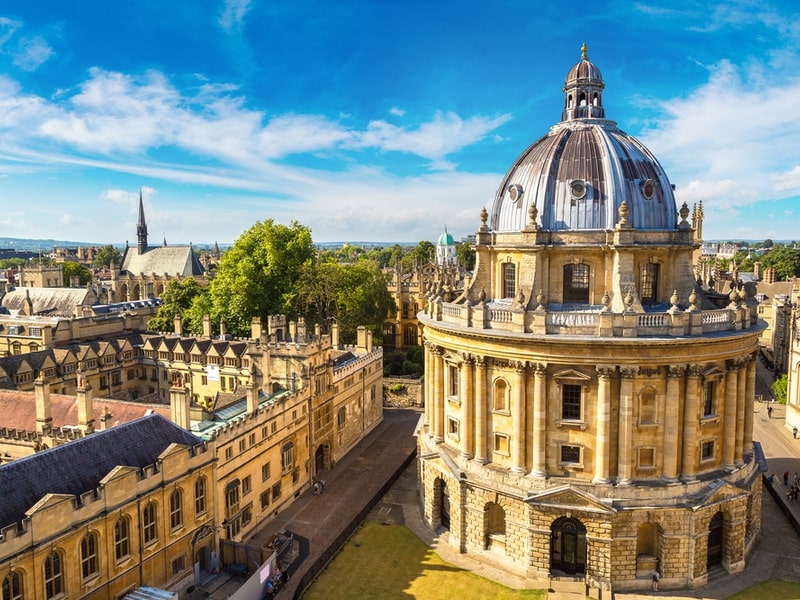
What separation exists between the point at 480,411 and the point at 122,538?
18.6 meters

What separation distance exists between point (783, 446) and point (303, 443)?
4083cm

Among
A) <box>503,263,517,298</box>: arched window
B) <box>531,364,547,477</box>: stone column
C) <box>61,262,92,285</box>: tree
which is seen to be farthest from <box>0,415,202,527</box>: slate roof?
<box>61,262,92,285</box>: tree

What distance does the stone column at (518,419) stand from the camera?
108 feet

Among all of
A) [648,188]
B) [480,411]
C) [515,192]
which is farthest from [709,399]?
[515,192]

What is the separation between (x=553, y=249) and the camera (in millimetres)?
34844

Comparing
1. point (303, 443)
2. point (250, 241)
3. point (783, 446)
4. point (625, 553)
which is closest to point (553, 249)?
point (625, 553)

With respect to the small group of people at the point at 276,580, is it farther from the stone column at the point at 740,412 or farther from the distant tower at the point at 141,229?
the distant tower at the point at 141,229

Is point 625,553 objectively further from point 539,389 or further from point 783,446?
point 783,446

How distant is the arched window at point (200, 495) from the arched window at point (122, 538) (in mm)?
4589

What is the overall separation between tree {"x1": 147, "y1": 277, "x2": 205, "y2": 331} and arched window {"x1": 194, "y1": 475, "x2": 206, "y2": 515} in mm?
42848

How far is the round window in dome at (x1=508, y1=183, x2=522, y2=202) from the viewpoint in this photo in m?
37.0

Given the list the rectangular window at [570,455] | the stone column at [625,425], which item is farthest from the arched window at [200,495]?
the stone column at [625,425]

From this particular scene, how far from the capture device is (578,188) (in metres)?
35.3

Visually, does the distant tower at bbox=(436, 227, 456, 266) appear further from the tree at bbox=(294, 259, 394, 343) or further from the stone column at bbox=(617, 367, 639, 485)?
the stone column at bbox=(617, 367, 639, 485)
